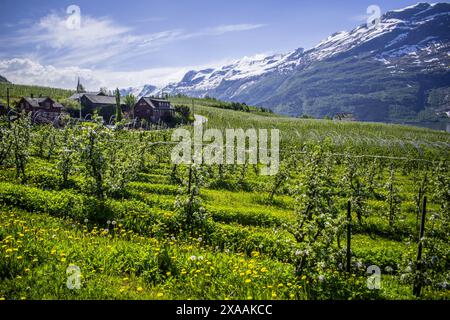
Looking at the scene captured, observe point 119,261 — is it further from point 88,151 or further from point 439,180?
point 439,180

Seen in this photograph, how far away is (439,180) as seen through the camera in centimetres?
1748

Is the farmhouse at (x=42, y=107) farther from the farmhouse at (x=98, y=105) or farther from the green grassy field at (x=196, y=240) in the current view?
the green grassy field at (x=196, y=240)

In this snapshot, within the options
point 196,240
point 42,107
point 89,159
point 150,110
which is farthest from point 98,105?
point 196,240

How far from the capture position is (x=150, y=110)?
9044 centimetres

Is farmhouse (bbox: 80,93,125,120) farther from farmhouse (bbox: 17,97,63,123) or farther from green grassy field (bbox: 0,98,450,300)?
green grassy field (bbox: 0,98,450,300)

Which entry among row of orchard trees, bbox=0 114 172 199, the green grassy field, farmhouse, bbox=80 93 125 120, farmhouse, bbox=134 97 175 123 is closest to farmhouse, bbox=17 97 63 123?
farmhouse, bbox=80 93 125 120

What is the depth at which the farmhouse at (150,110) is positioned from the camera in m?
90.2

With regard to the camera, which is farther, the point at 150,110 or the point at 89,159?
the point at 150,110

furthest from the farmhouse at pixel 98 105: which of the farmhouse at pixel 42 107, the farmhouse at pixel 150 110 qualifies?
the farmhouse at pixel 42 107

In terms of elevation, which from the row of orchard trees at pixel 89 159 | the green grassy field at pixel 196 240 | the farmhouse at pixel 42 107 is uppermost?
the farmhouse at pixel 42 107

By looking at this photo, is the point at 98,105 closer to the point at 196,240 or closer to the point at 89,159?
the point at 89,159

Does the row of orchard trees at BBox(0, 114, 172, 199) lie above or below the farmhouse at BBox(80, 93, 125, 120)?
below

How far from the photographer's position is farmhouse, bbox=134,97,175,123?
9025cm

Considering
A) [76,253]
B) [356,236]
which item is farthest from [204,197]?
[76,253]
